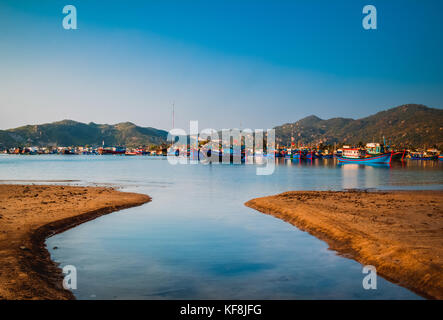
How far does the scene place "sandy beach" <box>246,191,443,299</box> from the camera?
12867 millimetres

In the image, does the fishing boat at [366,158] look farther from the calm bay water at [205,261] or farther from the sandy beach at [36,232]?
the calm bay water at [205,261]

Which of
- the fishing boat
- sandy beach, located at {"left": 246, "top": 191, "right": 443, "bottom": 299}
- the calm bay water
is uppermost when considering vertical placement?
the fishing boat

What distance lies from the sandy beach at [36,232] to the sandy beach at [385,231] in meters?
11.7

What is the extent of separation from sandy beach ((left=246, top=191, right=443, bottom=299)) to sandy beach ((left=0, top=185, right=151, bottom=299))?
38.4 ft

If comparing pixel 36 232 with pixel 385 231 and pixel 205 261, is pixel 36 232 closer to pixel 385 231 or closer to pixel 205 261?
pixel 205 261

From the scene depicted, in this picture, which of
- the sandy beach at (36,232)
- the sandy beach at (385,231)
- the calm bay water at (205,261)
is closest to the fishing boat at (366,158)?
the sandy beach at (385,231)

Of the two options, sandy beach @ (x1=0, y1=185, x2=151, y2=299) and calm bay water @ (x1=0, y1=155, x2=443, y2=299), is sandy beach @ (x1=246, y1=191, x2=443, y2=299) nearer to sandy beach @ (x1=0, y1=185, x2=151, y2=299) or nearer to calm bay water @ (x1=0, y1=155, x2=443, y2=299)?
calm bay water @ (x1=0, y1=155, x2=443, y2=299)

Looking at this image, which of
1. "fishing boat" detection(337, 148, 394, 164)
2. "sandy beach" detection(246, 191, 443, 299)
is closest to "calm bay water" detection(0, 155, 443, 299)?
"sandy beach" detection(246, 191, 443, 299)

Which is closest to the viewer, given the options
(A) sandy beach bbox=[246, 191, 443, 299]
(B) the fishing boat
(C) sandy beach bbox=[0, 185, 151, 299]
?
(C) sandy beach bbox=[0, 185, 151, 299]

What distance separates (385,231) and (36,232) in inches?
724

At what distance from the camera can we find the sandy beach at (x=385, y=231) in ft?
42.2
